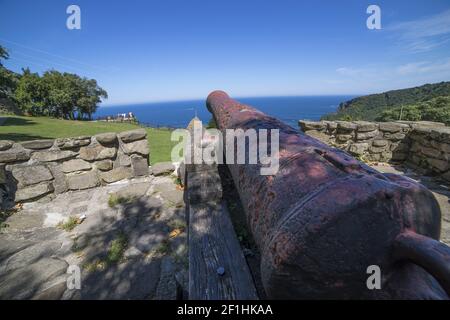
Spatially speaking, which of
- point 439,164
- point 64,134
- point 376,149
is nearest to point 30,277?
point 439,164

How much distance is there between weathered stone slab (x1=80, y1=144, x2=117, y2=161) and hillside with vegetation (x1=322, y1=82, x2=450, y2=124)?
12.8 meters

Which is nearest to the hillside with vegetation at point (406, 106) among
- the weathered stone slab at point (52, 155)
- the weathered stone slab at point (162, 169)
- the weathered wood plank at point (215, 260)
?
the weathered stone slab at point (162, 169)

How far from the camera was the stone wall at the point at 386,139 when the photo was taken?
566cm

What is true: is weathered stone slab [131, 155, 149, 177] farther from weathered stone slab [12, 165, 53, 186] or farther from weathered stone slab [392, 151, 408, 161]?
weathered stone slab [392, 151, 408, 161]

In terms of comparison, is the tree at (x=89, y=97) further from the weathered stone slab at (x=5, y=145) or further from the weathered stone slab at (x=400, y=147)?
the weathered stone slab at (x=400, y=147)

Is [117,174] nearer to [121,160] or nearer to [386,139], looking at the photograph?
[121,160]

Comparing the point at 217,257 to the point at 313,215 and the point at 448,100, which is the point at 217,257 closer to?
the point at 313,215

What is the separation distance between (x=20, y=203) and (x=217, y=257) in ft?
15.1

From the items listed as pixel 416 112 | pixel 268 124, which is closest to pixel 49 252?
pixel 268 124

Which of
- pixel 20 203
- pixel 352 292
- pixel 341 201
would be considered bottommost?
pixel 20 203

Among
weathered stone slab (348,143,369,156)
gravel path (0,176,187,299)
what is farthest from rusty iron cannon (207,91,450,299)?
weathered stone slab (348,143,369,156)

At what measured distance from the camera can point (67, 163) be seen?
194 inches

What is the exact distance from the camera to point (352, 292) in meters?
0.85

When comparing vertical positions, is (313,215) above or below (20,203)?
above
